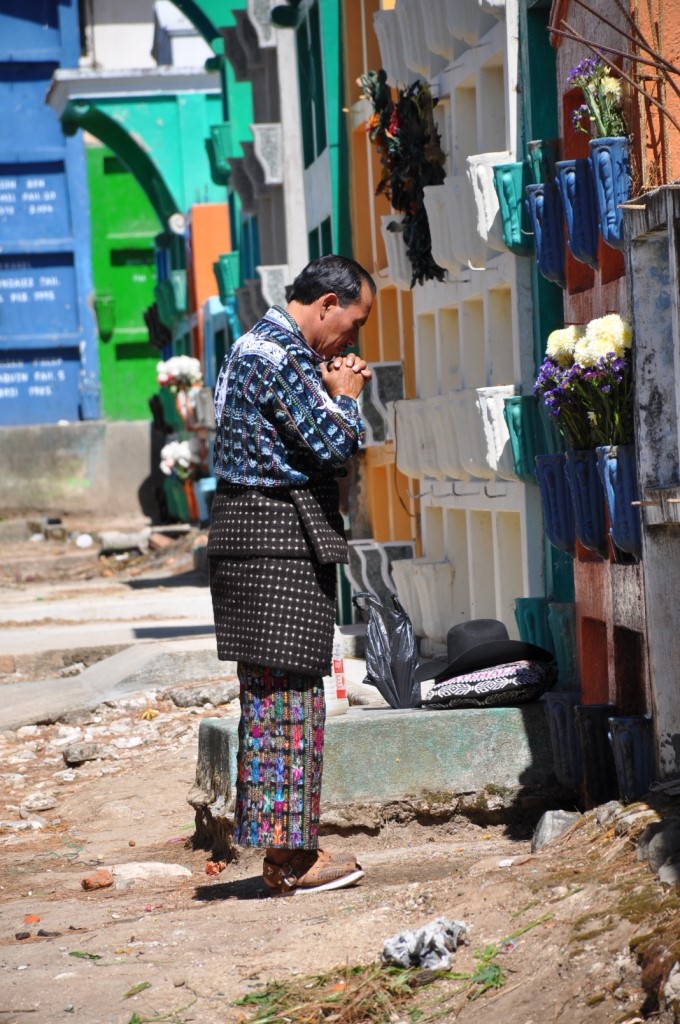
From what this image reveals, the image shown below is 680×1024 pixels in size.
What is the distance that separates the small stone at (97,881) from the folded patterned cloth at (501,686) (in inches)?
62.2

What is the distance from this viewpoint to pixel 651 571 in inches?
231

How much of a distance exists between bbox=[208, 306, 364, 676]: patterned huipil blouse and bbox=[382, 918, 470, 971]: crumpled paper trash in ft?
3.60

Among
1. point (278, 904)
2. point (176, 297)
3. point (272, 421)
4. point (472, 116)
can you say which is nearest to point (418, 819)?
point (278, 904)

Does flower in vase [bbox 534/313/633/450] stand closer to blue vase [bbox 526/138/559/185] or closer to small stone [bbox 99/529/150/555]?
blue vase [bbox 526/138/559/185]

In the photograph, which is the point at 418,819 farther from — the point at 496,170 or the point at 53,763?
the point at 53,763

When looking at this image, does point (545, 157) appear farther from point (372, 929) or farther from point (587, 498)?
point (372, 929)

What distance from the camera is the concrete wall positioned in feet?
117

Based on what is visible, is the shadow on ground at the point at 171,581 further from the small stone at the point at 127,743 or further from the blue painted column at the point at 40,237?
the small stone at the point at 127,743

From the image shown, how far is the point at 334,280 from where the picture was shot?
572 centimetres

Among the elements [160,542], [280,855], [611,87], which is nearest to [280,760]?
[280,855]

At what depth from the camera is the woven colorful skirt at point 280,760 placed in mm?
5695

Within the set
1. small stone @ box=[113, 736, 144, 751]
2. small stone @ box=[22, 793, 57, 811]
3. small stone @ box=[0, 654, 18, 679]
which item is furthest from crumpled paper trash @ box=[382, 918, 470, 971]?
small stone @ box=[0, 654, 18, 679]

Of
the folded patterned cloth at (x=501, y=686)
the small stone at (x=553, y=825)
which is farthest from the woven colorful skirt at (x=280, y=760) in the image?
the folded patterned cloth at (x=501, y=686)

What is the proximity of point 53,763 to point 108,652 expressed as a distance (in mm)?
4346
